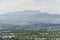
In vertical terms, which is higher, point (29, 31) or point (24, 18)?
point (24, 18)

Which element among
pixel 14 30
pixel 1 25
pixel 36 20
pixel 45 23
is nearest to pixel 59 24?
pixel 45 23

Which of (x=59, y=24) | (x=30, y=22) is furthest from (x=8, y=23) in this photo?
(x=59, y=24)

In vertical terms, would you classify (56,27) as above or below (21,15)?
below

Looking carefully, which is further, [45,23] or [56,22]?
[45,23]

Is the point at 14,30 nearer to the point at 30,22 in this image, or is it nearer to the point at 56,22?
Answer: the point at 30,22

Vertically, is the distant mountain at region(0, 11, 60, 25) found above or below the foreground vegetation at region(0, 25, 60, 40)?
above

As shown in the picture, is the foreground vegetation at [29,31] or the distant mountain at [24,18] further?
the distant mountain at [24,18]

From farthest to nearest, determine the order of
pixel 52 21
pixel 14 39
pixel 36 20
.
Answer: pixel 36 20
pixel 52 21
pixel 14 39

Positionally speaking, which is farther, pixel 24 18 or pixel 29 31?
pixel 24 18

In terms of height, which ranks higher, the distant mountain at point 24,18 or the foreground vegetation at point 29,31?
the distant mountain at point 24,18

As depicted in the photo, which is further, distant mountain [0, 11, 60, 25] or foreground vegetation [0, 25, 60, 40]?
distant mountain [0, 11, 60, 25]

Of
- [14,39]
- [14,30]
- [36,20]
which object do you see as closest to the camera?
[14,39]
